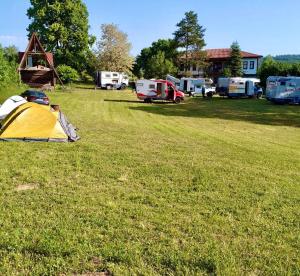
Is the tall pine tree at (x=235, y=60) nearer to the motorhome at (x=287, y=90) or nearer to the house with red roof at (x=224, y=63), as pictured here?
the house with red roof at (x=224, y=63)

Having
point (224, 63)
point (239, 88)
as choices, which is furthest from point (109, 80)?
point (224, 63)

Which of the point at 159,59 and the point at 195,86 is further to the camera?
the point at 159,59

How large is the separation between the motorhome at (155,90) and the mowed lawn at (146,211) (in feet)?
74.1

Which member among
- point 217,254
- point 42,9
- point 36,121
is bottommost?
point 217,254

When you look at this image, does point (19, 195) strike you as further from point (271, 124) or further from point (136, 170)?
point (271, 124)

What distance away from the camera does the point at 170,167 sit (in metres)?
8.70

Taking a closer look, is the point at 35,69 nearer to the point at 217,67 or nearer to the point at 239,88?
the point at 239,88

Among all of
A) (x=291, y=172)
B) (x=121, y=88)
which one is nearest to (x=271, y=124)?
(x=291, y=172)

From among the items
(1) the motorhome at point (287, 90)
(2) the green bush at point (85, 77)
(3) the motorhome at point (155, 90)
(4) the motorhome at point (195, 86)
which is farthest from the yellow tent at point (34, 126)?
(2) the green bush at point (85, 77)

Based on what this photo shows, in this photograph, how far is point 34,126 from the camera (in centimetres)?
1129

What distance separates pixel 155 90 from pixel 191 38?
120 ft

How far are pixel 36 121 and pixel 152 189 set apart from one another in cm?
558

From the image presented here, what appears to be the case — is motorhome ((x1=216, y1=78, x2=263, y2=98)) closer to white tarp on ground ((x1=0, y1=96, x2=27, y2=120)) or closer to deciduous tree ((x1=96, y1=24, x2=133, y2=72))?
deciduous tree ((x1=96, y1=24, x2=133, y2=72))

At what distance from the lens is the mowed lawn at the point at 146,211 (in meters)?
4.49
